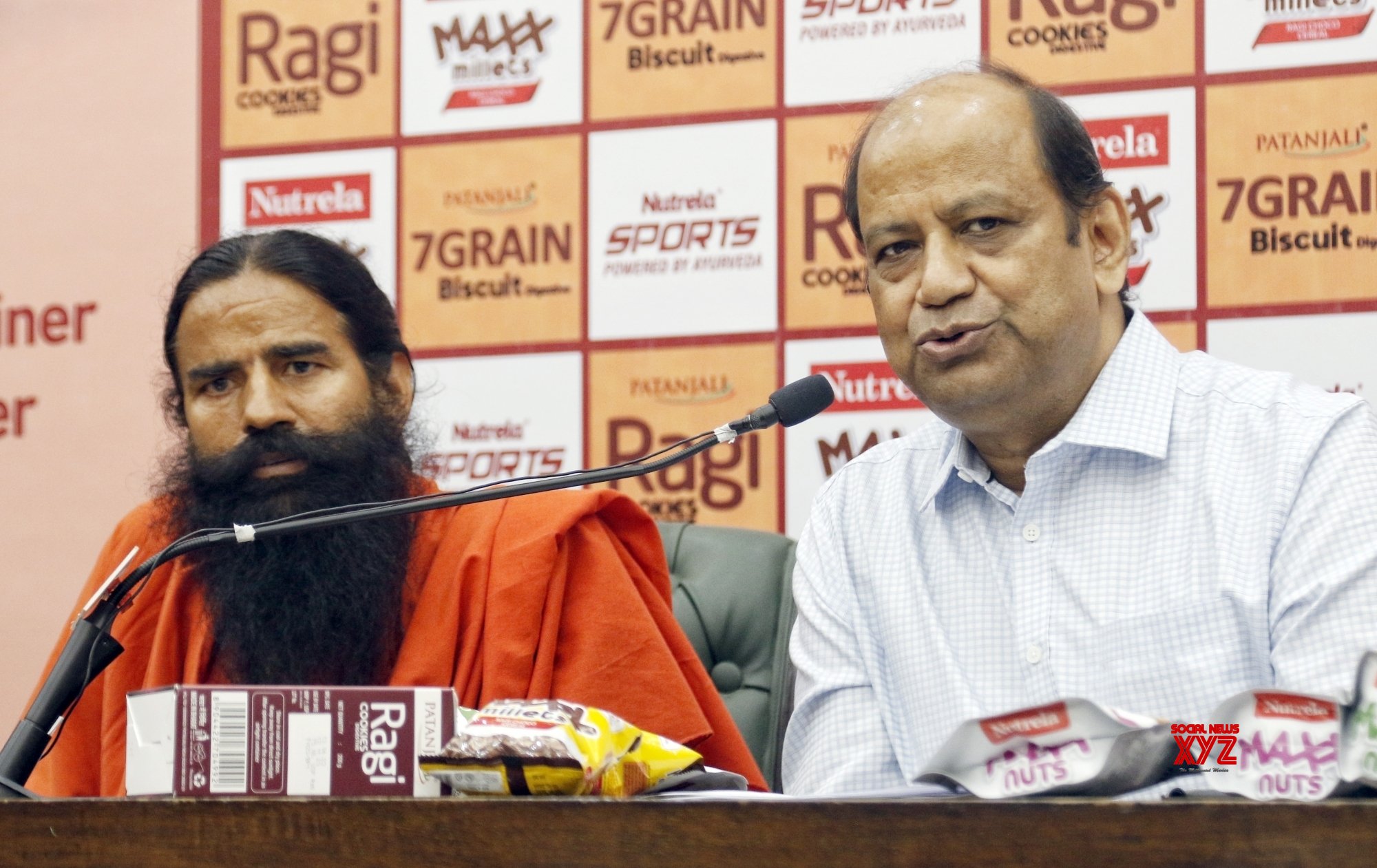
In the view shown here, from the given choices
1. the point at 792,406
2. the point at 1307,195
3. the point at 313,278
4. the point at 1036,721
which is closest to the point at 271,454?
the point at 313,278

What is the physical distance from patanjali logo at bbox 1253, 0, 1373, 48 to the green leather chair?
1.38 metres

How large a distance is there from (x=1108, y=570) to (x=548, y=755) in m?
0.94

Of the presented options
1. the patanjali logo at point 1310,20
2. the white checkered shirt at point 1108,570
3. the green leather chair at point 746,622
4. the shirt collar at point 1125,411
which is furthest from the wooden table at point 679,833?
the patanjali logo at point 1310,20

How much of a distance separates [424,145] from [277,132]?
1.18 feet

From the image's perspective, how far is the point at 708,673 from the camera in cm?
244

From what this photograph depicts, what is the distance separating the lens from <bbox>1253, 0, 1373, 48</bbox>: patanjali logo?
286 centimetres

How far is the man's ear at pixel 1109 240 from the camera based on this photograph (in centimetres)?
196

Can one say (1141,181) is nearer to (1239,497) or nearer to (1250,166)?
(1250,166)

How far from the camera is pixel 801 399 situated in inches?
60.9

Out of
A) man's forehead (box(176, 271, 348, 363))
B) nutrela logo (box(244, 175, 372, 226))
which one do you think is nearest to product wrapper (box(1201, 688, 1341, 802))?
man's forehead (box(176, 271, 348, 363))

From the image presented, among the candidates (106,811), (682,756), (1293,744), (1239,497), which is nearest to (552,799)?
(682,756)

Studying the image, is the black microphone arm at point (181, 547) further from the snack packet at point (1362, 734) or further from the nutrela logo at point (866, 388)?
the nutrela logo at point (866, 388)

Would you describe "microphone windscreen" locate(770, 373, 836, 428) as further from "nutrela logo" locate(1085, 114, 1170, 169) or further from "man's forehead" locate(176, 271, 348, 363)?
"nutrela logo" locate(1085, 114, 1170, 169)

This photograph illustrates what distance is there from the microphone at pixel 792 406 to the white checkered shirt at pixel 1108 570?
39 centimetres
